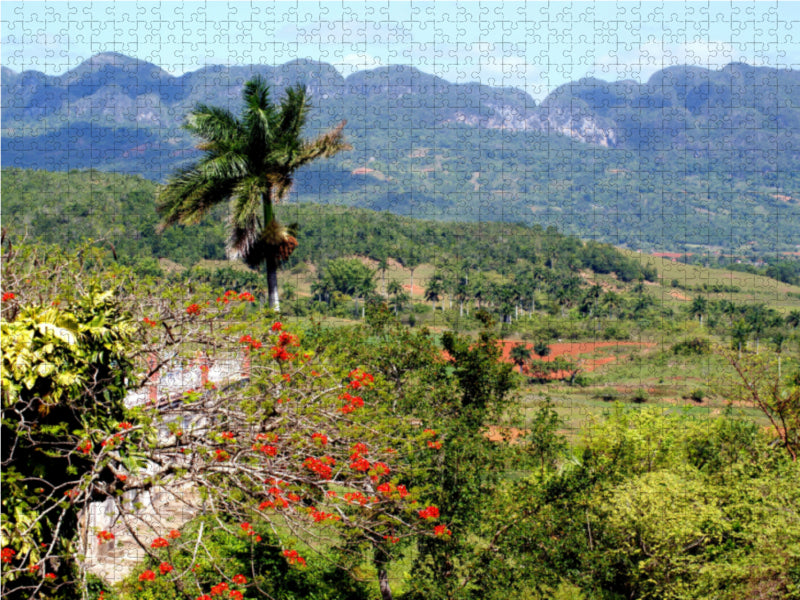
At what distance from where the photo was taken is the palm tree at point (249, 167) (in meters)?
13.8

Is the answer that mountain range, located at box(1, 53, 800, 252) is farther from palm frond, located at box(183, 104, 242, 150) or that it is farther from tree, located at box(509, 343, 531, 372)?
palm frond, located at box(183, 104, 242, 150)

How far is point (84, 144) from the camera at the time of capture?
9631 cm

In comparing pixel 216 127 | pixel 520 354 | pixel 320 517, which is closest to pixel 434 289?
pixel 520 354

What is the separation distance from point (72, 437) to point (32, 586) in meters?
1.15

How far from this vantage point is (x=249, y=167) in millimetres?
14062

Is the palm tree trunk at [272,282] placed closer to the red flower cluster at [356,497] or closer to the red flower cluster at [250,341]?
the red flower cluster at [250,341]

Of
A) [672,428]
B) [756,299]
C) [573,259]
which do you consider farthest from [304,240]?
[672,428]

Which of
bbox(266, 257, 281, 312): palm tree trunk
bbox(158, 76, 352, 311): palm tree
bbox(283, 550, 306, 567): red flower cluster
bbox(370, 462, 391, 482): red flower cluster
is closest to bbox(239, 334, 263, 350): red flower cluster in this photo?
bbox(370, 462, 391, 482): red flower cluster

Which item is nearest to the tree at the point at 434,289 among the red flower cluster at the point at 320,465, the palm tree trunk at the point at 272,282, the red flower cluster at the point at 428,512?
the palm tree trunk at the point at 272,282

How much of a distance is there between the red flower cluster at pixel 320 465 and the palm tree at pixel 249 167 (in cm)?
680

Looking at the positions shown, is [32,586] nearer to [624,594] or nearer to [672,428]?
[624,594]

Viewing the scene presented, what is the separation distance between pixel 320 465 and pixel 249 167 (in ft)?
27.5

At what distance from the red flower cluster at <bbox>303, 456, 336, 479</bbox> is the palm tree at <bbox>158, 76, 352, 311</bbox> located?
6.80 m

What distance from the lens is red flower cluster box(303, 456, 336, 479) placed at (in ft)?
22.7
